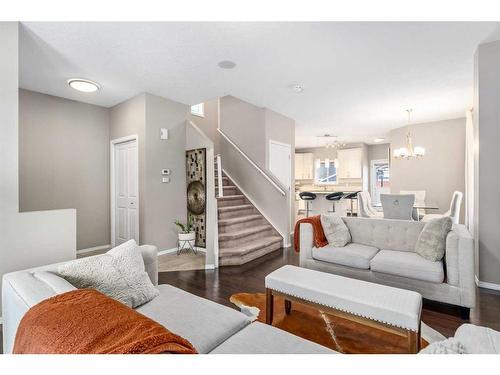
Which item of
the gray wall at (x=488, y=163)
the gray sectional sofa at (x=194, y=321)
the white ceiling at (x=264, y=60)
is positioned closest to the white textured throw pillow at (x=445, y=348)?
the gray sectional sofa at (x=194, y=321)

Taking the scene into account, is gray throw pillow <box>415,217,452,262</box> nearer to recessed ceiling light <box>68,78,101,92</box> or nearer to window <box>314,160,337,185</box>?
recessed ceiling light <box>68,78,101,92</box>

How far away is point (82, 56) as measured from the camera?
2.87 m

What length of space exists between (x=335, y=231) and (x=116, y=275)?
2438 millimetres

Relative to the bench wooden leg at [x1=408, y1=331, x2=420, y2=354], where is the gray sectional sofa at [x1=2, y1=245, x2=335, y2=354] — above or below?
above

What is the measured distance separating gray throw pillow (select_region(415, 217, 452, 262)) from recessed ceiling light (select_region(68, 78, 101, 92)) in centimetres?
454

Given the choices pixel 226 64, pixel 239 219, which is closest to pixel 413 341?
pixel 226 64

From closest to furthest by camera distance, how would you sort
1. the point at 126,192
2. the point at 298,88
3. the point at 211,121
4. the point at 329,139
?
the point at 298,88
the point at 126,192
the point at 211,121
the point at 329,139

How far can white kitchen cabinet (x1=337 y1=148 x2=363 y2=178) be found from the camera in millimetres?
9188

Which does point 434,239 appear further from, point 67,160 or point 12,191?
point 67,160

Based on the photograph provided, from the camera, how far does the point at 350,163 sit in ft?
30.7

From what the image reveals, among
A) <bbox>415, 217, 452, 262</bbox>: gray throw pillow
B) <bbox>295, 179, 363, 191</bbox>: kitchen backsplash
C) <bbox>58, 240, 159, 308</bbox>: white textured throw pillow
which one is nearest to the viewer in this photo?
<bbox>58, 240, 159, 308</bbox>: white textured throw pillow

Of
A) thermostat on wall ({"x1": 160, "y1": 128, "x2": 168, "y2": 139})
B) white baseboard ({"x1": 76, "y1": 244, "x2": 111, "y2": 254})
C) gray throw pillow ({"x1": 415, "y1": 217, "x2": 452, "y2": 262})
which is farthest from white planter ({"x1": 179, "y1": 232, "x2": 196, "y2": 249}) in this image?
gray throw pillow ({"x1": 415, "y1": 217, "x2": 452, "y2": 262})
